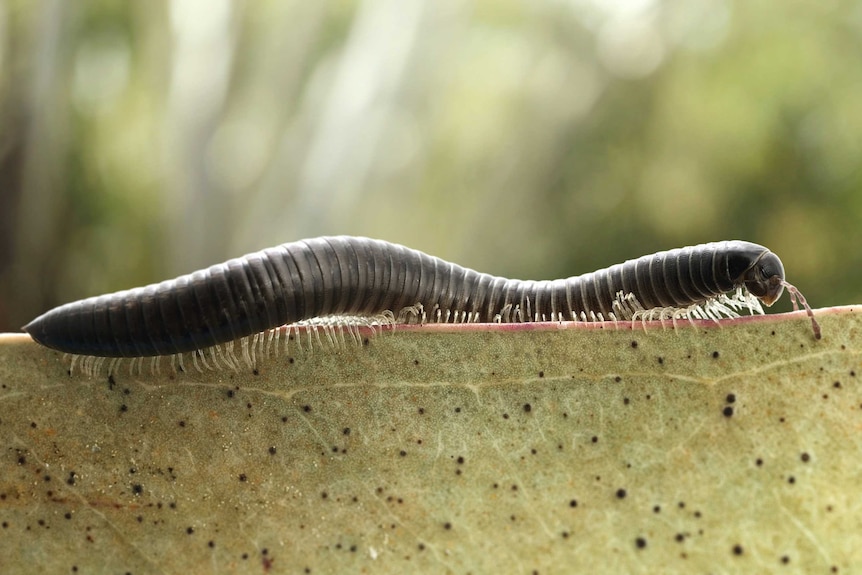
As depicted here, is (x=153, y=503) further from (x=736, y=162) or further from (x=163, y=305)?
(x=736, y=162)

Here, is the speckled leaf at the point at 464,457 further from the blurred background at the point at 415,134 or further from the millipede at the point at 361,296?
the blurred background at the point at 415,134

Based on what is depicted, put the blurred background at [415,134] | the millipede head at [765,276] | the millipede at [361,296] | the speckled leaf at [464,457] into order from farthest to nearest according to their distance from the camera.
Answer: the blurred background at [415,134] < the millipede head at [765,276] < the millipede at [361,296] < the speckled leaf at [464,457]

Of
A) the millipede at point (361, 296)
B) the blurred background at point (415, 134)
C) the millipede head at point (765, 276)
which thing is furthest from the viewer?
the blurred background at point (415, 134)

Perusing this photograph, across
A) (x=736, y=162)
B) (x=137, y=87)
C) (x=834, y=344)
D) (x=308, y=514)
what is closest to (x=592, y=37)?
(x=736, y=162)

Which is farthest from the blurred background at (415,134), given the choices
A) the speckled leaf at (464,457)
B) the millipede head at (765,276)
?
the speckled leaf at (464,457)

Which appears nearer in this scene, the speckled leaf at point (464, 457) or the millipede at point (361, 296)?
the speckled leaf at point (464, 457)

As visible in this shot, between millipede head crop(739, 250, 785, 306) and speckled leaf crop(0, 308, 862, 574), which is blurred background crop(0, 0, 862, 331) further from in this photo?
speckled leaf crop(0, 308, 862, 574)

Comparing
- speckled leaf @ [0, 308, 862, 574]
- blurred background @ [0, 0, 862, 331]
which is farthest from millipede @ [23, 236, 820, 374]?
blurred background @ [0, 0, 862, 331]
